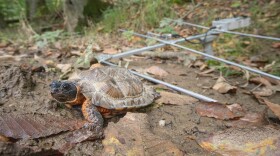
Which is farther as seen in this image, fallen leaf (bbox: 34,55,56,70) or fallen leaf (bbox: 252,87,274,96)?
fallen leaf (bbox: 34,55,56,70)

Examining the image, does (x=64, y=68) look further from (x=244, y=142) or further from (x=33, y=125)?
(x=244, y=142)

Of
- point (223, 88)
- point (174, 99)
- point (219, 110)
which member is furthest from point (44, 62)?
point (219, 110)

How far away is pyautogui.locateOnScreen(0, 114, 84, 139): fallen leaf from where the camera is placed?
71.6 inches

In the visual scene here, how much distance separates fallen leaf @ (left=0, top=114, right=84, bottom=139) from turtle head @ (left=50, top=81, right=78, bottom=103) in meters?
0.15

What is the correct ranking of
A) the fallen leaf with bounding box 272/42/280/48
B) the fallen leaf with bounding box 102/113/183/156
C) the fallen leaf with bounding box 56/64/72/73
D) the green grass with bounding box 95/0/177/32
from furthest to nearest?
the green grass with bounding box 95/0/177/32 → the fallen leaf with bounding box 272/42/280/48 → the fallen leaf with bounding box 56/64/72/73 → the fallen leaf with bounding box 102/113/183/156

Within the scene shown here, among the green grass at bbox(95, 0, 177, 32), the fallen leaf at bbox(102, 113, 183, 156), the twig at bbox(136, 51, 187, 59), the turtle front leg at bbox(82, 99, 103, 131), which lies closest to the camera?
the fallen leaf at bbox(102, 113, 183, 156)

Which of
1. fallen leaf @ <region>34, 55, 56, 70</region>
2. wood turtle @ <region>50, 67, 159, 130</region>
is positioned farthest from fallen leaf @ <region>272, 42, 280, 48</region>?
fallen leaf @ <region>34, 55, 56, 70</region>

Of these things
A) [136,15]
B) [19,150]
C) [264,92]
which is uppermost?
[136,15]

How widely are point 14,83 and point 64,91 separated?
0.62 metres

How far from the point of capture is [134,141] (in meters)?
1.81

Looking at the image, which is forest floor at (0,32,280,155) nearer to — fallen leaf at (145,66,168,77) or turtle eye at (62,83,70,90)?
fallen leaf at (145,66,168,77)

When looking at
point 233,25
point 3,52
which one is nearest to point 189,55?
point 233,25

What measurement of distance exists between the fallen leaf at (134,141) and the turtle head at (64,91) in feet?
1.28

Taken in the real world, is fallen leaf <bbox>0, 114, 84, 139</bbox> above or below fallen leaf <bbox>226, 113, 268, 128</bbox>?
above
